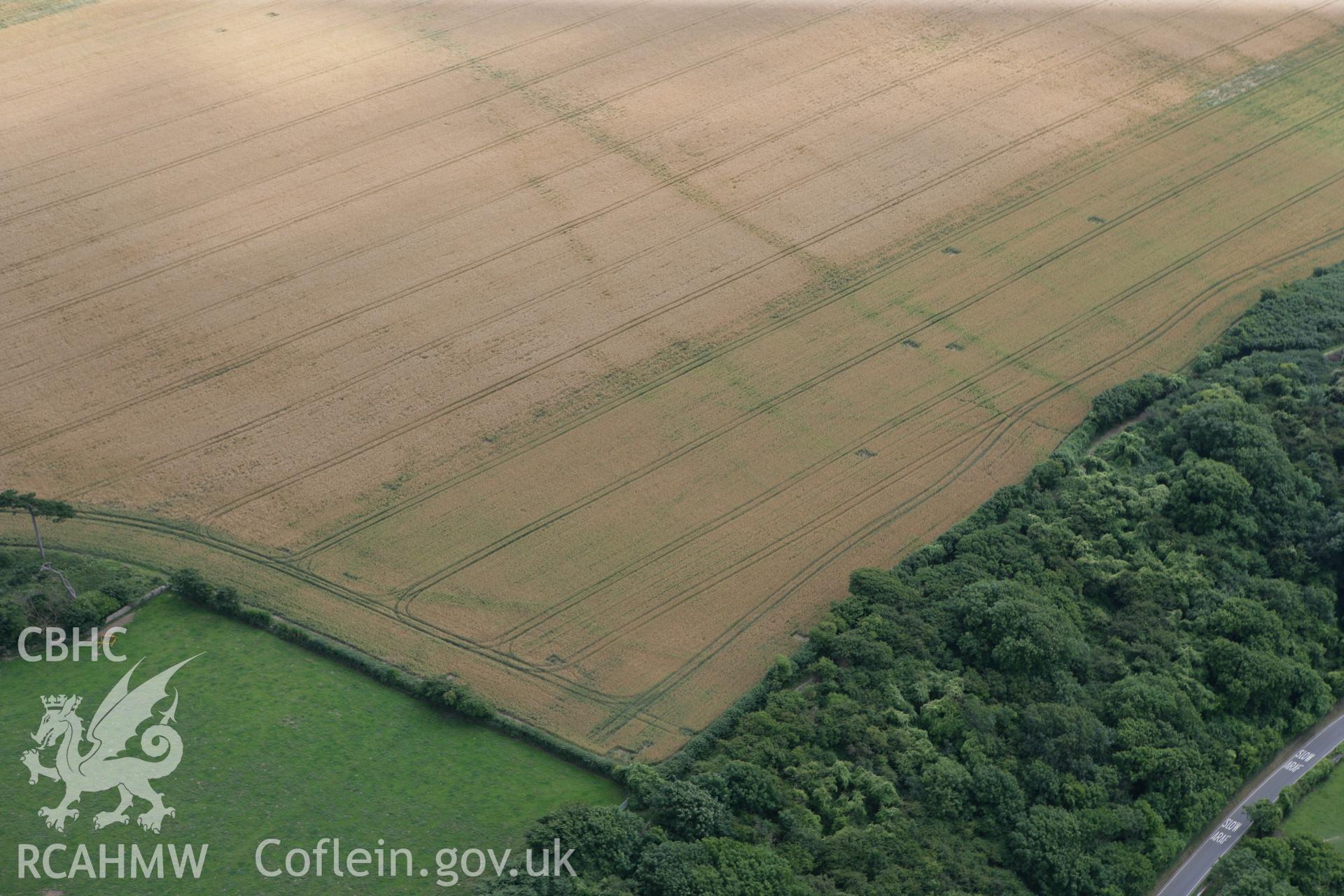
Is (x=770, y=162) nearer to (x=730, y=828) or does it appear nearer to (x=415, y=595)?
(x=415, y=595)

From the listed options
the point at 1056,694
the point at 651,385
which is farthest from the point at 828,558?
the point at 651,385

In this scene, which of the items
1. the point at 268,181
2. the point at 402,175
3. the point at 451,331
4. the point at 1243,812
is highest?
the point at 268,181

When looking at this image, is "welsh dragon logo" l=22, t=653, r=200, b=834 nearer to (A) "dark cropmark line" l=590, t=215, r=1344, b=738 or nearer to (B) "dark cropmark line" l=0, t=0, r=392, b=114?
(A) "dark cropmark line" l=590, t=215, r=1344, b=738

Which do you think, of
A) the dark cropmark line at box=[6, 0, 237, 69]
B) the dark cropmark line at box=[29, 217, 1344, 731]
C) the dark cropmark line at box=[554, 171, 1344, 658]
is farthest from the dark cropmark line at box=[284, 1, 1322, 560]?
the dark cropmark line at box=[6, 0, 237, 69]

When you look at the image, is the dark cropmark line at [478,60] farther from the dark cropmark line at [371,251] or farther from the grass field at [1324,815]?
the grass field at [1324,815]

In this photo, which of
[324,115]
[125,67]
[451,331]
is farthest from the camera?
[125,67]

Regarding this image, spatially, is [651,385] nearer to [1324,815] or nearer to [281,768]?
[281,768]

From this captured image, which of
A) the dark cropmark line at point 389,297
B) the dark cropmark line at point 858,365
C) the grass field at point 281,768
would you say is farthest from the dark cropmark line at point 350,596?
the dark cropmark line at point 389,297

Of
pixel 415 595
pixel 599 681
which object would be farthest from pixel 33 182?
pixel 599 681
